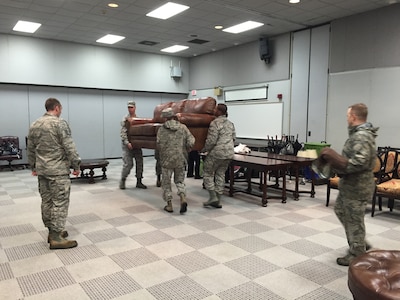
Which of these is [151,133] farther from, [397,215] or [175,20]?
[397,215]

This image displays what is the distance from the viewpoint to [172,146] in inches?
180

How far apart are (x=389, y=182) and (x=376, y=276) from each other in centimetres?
337

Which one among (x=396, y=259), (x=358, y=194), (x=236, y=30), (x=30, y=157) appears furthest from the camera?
(x=236, y=30)

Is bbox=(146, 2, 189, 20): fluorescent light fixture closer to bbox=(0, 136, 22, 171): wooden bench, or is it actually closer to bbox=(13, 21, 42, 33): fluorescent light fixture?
bbox=(13, 21, 42, 33): fluorescent light fixture

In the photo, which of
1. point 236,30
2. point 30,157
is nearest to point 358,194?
A: point 30,157

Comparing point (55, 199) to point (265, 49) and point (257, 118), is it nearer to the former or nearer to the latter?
point (257, 118)

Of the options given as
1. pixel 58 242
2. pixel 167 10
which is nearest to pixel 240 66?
pixel 167 10

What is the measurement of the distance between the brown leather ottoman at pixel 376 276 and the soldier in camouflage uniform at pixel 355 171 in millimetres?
708

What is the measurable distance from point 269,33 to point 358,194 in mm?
6778

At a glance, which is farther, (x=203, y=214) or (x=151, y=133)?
(x=151, y=133)

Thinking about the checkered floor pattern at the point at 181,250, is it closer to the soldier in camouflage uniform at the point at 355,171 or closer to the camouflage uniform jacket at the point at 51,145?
the soldier in camouflage uniform at the point at 355,171

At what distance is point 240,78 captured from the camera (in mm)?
10000

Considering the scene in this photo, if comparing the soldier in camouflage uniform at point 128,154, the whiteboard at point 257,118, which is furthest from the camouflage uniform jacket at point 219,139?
the whiteboard at point 257,118

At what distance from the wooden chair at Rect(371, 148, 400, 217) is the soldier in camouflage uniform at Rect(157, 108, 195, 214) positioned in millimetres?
2773
